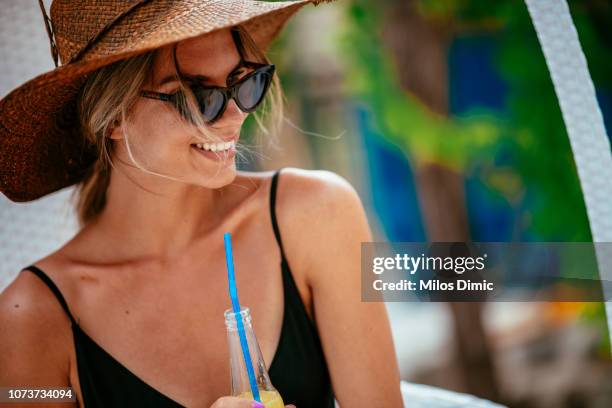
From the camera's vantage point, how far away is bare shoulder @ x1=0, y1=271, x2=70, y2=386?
1.89 metres

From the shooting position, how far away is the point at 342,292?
1.99 metres

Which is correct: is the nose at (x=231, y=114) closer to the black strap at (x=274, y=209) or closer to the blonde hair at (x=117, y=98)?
the blonde hair at (x=117, y=98)

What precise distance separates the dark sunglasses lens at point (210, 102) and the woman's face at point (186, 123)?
0.03 meters

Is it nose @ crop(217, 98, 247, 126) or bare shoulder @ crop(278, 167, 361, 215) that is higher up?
nose @ crop(217, 98, 247, 126)

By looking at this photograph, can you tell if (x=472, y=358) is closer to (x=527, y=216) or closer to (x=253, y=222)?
(x=527, y=216)

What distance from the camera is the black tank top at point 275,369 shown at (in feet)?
6.39

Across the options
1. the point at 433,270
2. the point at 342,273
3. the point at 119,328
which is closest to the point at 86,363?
the point at 119,328

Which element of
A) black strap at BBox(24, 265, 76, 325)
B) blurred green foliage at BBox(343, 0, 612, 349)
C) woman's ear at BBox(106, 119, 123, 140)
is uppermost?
blurred green foliage at BBox(343, 0, 612, 349)

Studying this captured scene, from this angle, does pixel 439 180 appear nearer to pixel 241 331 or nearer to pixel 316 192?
pixel 316 192

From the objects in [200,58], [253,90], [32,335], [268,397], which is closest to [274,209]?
[253,90]

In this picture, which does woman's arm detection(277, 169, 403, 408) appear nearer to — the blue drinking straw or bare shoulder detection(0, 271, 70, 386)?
the blue drinking straw

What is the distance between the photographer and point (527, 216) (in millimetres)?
3805

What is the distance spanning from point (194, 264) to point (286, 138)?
529 cm

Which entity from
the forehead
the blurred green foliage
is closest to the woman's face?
the forehead
